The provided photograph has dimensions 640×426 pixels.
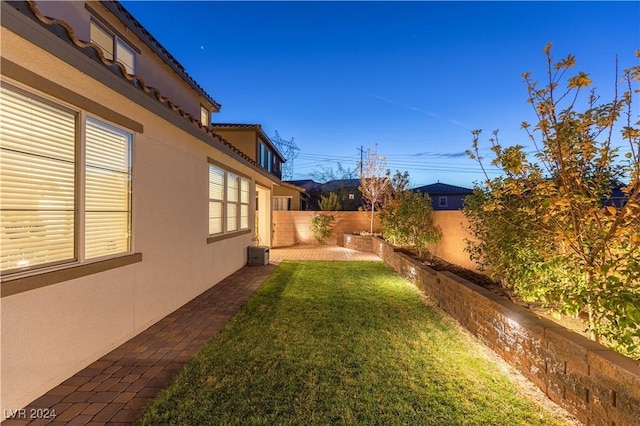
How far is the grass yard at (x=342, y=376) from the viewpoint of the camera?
271 centimetres

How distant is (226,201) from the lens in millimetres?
8500

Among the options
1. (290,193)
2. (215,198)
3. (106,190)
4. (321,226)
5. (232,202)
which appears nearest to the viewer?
(106,190)

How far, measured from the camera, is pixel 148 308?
4766 mm

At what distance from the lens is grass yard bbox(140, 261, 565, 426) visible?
8.90 ft

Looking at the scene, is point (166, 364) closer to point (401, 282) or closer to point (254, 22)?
point (401, 282)

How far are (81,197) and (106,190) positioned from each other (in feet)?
1.61

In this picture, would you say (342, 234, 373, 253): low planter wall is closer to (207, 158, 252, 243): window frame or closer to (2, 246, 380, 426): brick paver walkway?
(207, 158, 252, 243): window frame

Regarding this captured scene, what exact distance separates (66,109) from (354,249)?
13.5 metres

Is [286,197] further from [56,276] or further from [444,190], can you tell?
[444,190]

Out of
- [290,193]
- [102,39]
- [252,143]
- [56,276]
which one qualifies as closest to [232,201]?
[102,39]

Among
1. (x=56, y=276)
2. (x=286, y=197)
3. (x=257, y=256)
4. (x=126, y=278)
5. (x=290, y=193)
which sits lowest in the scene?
(x=257, y=256)

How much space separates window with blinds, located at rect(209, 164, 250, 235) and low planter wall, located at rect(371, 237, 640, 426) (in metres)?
6.09

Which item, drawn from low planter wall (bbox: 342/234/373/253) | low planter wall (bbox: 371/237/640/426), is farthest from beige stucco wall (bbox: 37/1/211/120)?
low planter wall (bbox: 342/234/373/253)

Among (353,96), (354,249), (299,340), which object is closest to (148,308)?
(299,340)
